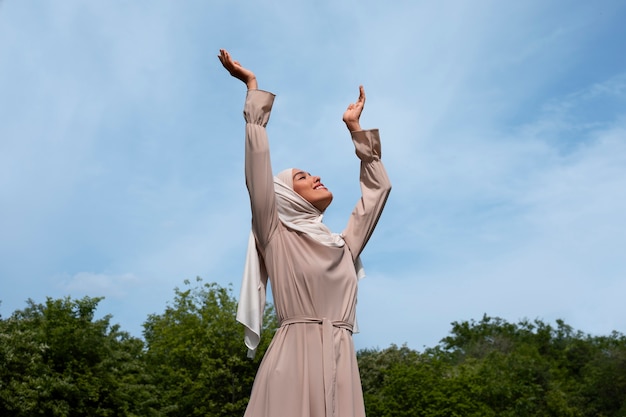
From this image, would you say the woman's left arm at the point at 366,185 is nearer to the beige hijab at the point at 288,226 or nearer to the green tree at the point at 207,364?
the beige hijab at the point at 288,226

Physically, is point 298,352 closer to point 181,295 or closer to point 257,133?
point 257,133

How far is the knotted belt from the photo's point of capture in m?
4.75

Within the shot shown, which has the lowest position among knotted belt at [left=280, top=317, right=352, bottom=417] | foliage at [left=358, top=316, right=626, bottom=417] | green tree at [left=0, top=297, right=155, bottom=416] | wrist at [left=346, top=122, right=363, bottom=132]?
knotted belt at [left=280, top=317, right=352, bottom=417]

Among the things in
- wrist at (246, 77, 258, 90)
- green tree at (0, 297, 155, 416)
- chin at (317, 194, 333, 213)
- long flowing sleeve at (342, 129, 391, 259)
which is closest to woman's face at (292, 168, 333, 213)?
chin at (317, 194, 333, 213)

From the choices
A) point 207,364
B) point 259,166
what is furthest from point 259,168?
point 207,364

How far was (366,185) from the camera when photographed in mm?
5648

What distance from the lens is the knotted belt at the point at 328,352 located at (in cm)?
475

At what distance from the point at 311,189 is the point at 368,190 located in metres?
0.43

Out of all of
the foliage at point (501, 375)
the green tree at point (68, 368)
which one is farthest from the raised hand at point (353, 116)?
the foliage at point (501, 375)

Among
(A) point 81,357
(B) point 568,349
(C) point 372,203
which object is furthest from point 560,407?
(C) point 372,203

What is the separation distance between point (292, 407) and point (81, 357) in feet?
62.9

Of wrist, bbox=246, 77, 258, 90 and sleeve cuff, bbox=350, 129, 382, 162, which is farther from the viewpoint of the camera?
sleeve cuff, bbox=350, 129, 382, 162

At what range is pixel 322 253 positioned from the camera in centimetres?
516

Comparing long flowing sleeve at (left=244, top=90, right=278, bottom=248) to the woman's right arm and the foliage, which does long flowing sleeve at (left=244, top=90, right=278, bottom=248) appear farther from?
the foliage
